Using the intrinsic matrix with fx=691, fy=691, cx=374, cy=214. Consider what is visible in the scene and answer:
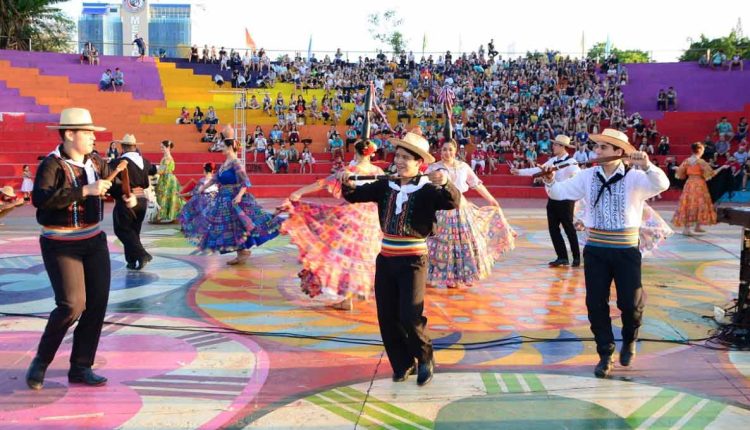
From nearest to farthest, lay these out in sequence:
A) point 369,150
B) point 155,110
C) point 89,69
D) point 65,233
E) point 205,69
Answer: point 65,233, point 369,150, point 155,110, point 89,69, point 205,69

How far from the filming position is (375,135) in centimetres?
2539

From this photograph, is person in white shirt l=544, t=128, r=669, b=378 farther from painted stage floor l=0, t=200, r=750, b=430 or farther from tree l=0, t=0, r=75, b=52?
tree l=0, t=0, r=75, b=52

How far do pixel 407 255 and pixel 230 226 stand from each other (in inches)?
188

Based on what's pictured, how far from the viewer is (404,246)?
4.79 metres

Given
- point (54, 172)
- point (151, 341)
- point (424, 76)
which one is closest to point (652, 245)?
point (151, 341)

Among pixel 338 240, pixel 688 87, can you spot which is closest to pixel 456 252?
pixel 338 240

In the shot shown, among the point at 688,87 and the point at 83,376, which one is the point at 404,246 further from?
the point at 688,87

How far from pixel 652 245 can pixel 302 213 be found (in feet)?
14.1

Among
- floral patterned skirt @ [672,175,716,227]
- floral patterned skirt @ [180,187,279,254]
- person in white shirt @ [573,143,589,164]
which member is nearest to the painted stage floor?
floral patterned skirt @ [180,187,279,254]

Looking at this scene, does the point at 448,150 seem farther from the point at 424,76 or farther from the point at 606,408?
the point at 424,76

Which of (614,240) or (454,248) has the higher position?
(614,240)

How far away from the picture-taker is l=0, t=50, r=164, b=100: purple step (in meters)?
29.6

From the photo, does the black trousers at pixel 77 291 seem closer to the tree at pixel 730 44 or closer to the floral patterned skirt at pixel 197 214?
the floral patterned skirt at pixel 197 214

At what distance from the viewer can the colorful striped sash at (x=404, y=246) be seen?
4.79 meters
